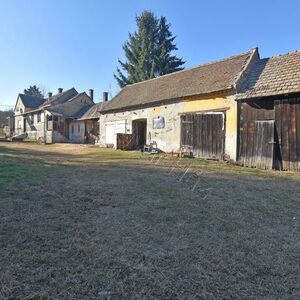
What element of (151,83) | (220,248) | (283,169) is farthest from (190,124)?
(220,248)

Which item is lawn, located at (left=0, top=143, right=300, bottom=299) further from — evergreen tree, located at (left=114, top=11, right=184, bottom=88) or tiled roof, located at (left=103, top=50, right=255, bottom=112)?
evergreen tree, located at (left=114, top=11, right=184, bottom=88)

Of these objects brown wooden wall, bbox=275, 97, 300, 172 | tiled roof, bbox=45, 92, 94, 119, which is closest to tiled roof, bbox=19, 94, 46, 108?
tiled roof, bbox=45, 92, 94, 119

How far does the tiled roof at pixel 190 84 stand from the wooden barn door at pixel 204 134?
49.5 inches

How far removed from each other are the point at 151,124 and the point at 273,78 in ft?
27.2

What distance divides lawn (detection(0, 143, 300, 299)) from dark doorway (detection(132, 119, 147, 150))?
13.9m

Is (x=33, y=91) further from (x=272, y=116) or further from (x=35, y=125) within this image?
→ (x=272, y=116)

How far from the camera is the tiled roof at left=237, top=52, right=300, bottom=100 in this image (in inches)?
460

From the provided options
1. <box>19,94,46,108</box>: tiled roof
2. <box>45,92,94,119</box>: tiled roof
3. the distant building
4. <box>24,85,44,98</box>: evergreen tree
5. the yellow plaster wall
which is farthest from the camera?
<box>24,85,44,98</box>: evergreen tree

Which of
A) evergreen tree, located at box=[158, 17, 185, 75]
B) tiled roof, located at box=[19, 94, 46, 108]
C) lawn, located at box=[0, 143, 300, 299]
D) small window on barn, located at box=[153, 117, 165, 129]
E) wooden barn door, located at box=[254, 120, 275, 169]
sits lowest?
lawn, located at box=[0, 143, 300, 299]

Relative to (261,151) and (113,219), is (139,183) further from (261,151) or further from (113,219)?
(261,151)

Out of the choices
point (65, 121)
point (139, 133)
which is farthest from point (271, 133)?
point (65, 121)

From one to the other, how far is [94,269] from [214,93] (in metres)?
12.7

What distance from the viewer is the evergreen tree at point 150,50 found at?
128 feet

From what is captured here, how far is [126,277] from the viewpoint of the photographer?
3076 mm
